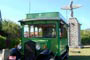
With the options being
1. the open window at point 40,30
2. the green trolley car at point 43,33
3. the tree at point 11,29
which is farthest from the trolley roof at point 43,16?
the tree at point 11,29

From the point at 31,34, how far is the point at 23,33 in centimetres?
44

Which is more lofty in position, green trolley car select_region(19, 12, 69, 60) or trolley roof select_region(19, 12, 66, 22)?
trolley roof select_region(19, 12, 66, 22)

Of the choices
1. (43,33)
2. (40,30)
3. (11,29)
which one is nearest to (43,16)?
(40,30)

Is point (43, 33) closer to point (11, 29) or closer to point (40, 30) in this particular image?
point (40, 30)

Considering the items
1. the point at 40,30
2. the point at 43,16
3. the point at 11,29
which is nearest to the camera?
the point at 43,16

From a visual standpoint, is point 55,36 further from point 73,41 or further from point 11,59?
point 73,41

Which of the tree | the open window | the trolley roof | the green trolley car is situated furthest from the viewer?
the tree

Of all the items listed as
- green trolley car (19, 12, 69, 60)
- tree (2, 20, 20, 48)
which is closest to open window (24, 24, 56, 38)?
green trolley car (19, 12, 69, 60)

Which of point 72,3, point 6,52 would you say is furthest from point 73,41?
point 6,52

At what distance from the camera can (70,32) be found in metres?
26.5

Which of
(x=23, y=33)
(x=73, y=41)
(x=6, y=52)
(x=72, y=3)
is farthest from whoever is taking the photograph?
(x=72, y=3)

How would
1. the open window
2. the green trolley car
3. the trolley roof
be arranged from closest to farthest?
the green trolley car, the trolley roof, the open window

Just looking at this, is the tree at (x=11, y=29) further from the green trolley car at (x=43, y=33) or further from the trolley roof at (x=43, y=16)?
the trolley roof at (x=43, y=16)

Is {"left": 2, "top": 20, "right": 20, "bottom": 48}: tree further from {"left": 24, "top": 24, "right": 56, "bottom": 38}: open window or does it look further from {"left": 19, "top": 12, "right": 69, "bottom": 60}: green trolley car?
{"left": 19, "top": 12, "right": 69, "bottom": 60}: green trolley car
